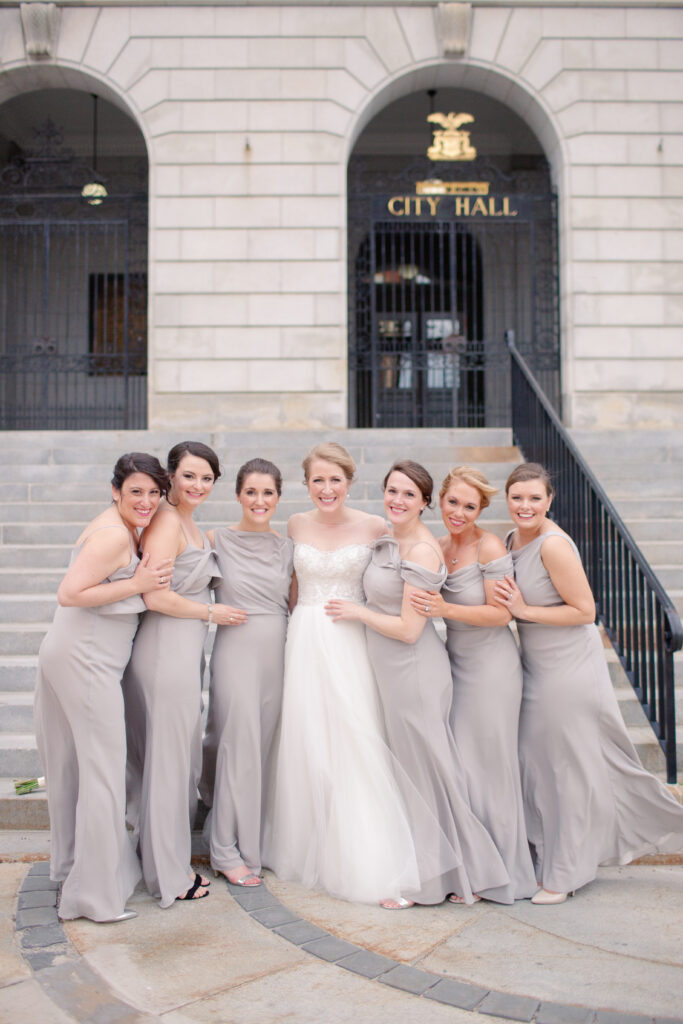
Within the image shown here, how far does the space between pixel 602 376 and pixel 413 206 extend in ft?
11.6

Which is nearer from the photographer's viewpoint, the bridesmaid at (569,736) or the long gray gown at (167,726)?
the long gray gown at (167,726)

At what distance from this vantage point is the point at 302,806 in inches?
154

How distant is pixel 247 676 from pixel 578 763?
5.16 ft

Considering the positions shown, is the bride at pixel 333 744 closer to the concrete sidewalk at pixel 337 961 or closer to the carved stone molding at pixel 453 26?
the concrete sidewalk at pixel 337 961

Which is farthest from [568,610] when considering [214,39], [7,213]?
[7,213]

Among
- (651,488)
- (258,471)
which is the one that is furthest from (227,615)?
(651,488)

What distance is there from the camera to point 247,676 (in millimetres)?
4000

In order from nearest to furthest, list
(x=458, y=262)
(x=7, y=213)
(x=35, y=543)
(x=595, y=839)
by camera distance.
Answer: (x=595, y=839) → (x=35, y=543) → (x=7, y=213) → (x=458, y=262)

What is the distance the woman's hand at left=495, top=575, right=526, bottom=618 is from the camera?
152 inches

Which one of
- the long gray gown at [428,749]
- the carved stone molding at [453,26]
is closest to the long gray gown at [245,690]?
the long gray gown at [428,749]

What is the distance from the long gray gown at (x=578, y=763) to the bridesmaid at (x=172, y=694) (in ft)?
4.79

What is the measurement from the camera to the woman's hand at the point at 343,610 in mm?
3875

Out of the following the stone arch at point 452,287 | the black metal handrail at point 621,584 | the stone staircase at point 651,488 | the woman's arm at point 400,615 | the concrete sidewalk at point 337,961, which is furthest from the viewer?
the stone arch at point 452,287

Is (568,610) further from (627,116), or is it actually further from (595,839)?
(627,116)
